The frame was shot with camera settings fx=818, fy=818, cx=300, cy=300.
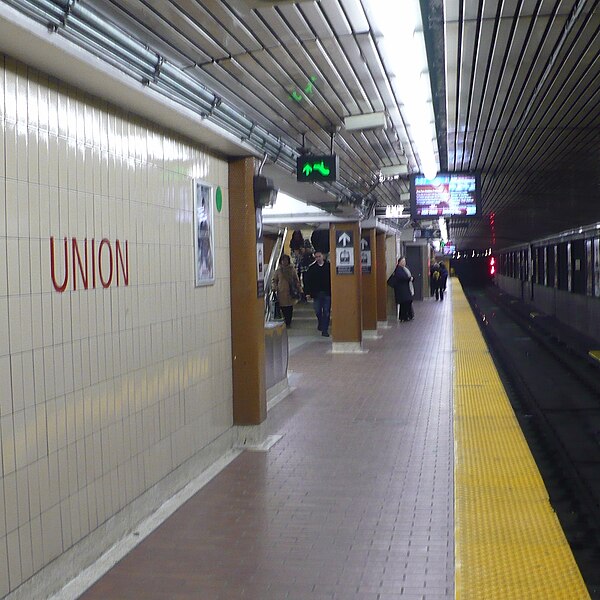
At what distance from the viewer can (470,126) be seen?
852 cm

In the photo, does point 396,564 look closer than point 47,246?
No

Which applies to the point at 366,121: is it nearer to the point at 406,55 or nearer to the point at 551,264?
the point at 406,55

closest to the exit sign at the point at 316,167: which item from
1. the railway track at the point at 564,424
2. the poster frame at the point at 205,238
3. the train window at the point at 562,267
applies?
the poster frame at the point at 205,238

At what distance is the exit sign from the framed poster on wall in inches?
73.7

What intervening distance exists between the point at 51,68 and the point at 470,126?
18.1 ft

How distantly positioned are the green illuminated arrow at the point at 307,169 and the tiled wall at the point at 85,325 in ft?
Result: 7.25

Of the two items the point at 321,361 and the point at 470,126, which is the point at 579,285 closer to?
the point at 321,361

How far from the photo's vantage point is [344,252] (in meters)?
14.7

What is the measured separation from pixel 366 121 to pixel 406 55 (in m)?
2.05

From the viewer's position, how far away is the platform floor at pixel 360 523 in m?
4.10

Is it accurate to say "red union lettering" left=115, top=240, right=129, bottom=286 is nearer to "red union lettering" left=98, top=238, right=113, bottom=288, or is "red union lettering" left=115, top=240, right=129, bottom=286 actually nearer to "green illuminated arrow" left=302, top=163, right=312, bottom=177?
"red union lettering" left=98, top=238, right=113, bottom=288

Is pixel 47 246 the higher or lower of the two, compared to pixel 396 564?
higher

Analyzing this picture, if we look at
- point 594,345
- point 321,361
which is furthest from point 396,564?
point 594,345

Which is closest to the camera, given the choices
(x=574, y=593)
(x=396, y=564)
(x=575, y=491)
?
(x=574, y=593)
